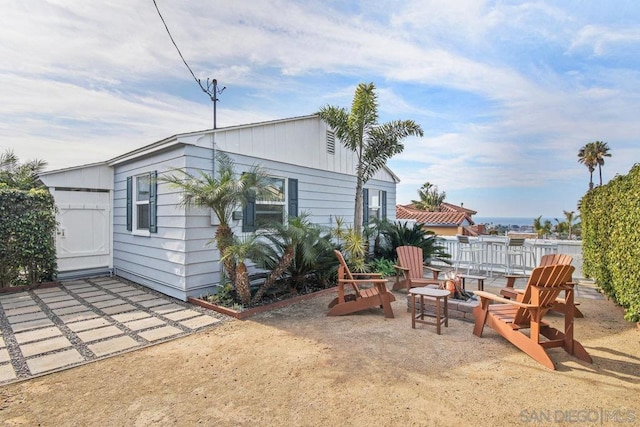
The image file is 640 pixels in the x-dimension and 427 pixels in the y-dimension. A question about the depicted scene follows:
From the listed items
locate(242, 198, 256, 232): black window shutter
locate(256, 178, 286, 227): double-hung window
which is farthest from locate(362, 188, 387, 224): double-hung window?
locate(242, 198, 256, 232): black window shutter

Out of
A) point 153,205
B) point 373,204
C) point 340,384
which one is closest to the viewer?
point 340,384

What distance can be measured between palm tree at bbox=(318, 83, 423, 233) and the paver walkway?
4.72 m

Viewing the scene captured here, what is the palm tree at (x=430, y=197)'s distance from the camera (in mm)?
31964

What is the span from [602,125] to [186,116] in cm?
1106

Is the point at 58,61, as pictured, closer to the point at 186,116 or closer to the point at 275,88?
the point at 186,116

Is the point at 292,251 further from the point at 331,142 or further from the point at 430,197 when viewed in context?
Answer: the point at 430,197

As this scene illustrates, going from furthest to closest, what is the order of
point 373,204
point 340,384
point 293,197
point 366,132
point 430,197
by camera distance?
1. point 430,197
2. point 373,204
3. point 366,132
4. point 293,197
5. point 340,384

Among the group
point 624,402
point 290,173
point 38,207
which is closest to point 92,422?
point 624,402

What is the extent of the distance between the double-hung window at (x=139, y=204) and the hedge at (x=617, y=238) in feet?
25.3

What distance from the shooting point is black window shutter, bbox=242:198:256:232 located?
618 cm

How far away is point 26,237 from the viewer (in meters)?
6.29

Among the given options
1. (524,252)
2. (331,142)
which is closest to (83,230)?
(331,142)

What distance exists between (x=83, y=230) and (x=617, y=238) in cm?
1019

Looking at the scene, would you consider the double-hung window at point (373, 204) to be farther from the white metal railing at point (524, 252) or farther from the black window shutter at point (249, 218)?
the black window shutter at point (249, 218)
